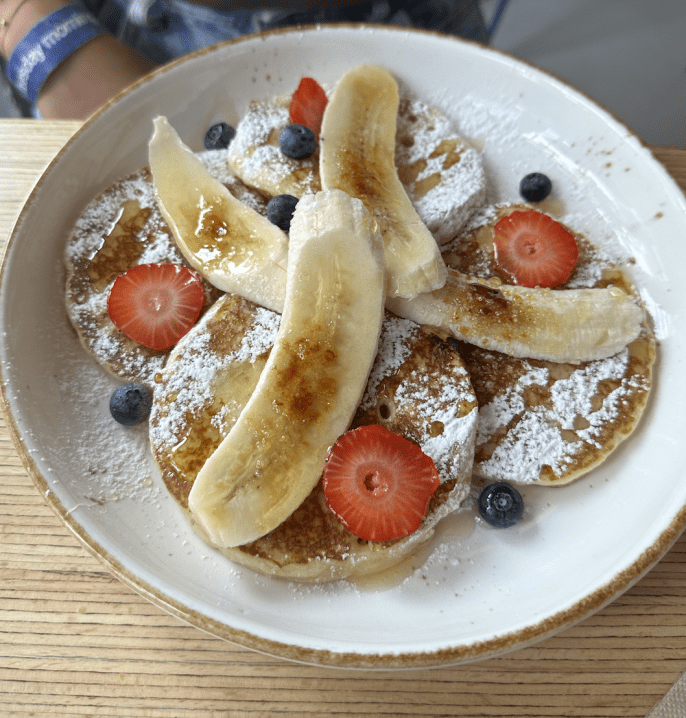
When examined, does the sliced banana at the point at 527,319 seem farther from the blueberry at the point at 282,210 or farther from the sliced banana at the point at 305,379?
the blueberry at the point at 282,210

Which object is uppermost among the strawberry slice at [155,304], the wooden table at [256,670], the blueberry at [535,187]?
the blueberry at [535,187]

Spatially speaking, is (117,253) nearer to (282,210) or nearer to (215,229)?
(215,229)

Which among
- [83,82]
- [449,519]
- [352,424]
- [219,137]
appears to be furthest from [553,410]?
[83,82]

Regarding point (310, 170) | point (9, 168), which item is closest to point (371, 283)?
point (310, 170)

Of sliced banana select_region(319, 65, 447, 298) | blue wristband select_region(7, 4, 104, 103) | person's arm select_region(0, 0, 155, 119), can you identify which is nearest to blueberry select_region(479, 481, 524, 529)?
sliced banana select_region(319, 65, 447, 298)

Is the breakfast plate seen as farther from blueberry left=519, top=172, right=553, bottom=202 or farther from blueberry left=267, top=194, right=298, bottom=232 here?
blueberry left=267, top=194, right=298, bottom=232

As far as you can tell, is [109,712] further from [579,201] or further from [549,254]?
[579,201]

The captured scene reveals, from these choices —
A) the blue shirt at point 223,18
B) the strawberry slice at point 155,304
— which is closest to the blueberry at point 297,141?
the strawberry slice at point 155,304
